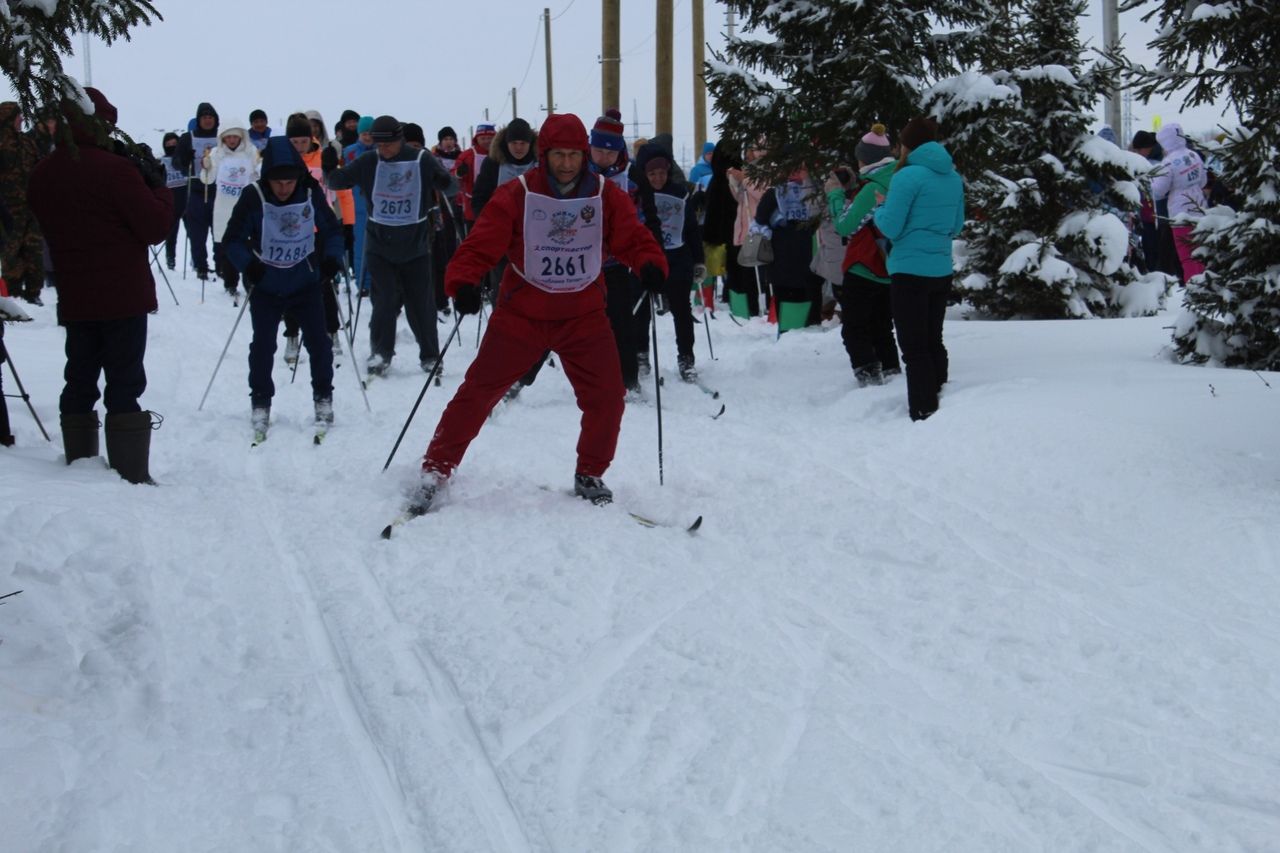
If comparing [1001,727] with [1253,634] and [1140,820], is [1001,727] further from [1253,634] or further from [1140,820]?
[1253,634]

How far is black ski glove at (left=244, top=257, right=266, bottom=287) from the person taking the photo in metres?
8.09

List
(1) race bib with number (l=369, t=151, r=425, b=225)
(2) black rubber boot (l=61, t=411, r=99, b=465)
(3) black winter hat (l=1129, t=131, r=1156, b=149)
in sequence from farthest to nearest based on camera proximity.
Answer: (3) black winter hat (l=1129, t=131, r=1156, b=149), (1) race bib with number (l=369, t=151, r=425, b=225), (2) black rubber boot (l=61, t=411, r=99, b=465)

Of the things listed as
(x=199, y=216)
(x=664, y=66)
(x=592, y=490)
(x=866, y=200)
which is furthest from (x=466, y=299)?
(x=664, y=66)

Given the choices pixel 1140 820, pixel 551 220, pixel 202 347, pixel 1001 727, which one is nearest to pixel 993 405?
pixel 551 220

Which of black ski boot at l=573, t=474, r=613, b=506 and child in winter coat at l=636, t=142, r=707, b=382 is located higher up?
child in winter coat at l=636, t=142, r=707, b=382

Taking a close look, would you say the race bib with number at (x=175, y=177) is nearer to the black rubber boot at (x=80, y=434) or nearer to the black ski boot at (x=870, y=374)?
the black rubber boot at (x=80, y=434)

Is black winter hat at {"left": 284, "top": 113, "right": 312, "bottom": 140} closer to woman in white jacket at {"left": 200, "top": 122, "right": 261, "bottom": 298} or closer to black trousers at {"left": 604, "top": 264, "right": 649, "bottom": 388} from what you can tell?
woman in white jacket at {"left": 200, "top": 122, "right": 261, "bottom": 298}

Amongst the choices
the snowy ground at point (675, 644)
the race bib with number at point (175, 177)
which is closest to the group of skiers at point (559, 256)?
the snowy ground at point (675, 644)

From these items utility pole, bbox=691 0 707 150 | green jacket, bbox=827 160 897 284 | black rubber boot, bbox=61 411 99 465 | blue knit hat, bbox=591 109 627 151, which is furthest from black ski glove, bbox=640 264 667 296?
utility pole, bbox=691 0 707 150

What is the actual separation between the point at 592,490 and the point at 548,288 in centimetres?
106

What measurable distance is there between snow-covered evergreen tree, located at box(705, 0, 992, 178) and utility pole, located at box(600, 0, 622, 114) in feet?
26.1

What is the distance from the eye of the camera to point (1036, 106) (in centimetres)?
1238

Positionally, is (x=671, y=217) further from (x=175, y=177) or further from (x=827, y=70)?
(x=175, y=177)

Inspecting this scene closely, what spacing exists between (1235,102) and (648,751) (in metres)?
4.68
